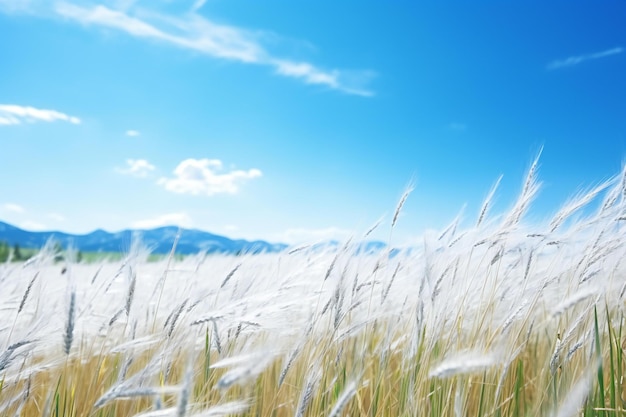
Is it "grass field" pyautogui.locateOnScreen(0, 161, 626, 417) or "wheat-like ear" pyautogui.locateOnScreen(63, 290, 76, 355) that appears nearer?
"wheat-like ear" pyautogui.locateOnScreen(63, 290, 76, 355)

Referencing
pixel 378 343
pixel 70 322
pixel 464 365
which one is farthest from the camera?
pixel 378 343

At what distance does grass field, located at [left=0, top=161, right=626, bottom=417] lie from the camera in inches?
59.3

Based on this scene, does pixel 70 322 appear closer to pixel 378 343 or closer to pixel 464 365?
pixel 464 365

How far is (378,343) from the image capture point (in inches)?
78.9

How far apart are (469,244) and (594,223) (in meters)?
0.55

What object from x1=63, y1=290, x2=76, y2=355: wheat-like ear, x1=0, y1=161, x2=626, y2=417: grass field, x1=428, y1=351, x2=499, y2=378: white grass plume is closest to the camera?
x1=428, y1=351, x2=499, y2=378: white grass plume

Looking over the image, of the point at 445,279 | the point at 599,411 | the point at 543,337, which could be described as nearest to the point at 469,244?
the point at 445,279

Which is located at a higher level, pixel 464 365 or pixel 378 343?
pixel 464 365

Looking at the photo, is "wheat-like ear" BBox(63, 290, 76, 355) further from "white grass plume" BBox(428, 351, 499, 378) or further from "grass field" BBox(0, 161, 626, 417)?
"white grass plume" BBox(428, 351, 499, 378)

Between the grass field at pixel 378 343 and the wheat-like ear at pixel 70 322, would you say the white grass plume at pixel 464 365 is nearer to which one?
the grass field at pixel 378 343

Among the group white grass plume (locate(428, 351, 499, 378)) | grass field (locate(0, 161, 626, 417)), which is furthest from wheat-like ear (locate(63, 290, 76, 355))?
white grass plume (locate(428, 351, 499, 378))

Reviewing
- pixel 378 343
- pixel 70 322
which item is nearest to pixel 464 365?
pixel 70 322

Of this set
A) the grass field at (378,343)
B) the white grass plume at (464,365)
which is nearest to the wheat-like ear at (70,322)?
the grass field at (378,343)

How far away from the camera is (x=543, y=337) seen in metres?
2.26
